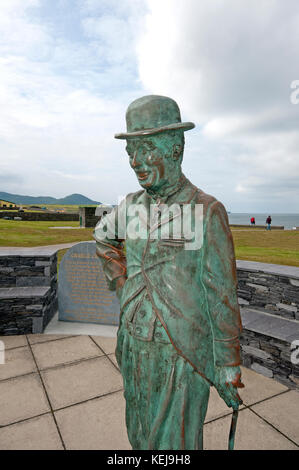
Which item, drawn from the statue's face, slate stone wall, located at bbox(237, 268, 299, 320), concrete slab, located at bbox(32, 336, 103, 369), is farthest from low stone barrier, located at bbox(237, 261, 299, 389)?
the statue's face

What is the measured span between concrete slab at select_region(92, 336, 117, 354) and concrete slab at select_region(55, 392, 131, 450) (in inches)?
47.7

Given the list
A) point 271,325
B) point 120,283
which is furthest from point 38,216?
point 120,283

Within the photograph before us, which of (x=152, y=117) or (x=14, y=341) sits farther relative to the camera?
(x=14, y=341)

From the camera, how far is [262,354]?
4.15 m

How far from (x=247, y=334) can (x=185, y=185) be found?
136 inches

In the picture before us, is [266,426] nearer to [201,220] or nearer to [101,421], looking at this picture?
[101,421]

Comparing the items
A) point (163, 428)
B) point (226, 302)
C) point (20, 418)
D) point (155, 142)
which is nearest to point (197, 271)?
point (226, 302)

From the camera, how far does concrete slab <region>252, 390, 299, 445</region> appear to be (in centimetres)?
309

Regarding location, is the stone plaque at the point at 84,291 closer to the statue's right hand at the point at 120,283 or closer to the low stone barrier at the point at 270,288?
the low stone barrier at the point at 270,288

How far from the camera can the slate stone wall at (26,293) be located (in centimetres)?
534

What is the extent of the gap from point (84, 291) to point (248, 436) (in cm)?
383

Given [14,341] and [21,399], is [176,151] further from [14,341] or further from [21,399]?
[14,341]

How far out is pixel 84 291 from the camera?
584 cm

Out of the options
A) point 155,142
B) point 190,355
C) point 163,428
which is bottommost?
point 163,428
